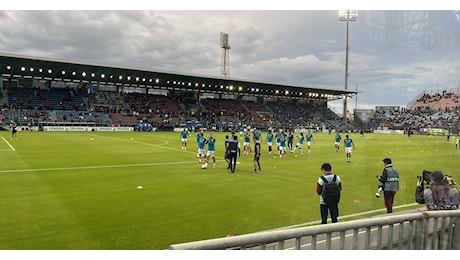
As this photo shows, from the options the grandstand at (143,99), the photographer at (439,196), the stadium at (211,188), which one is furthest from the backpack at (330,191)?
the grandstand at (143,99)

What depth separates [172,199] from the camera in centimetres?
908

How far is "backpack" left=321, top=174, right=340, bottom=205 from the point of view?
6367mm

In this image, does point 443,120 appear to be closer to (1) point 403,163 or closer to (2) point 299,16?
(1) point 403,163

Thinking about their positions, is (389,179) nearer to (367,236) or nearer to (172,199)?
(367,236)

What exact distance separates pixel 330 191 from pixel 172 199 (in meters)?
4.34

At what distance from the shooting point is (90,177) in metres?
12.1

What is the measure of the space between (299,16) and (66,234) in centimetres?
581

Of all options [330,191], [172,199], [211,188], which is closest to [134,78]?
[211,188]

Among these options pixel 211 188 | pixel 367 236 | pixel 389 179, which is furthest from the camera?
pixel 211 188

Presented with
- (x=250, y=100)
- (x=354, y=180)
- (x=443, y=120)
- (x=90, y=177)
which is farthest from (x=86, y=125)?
(x=443, y=120)

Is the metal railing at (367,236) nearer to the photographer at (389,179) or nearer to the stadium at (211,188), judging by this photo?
the stadium at (211,188)

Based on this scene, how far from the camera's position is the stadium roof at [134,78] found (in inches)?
1725

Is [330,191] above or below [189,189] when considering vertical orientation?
above

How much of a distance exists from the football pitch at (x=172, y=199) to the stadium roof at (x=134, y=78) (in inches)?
1159
